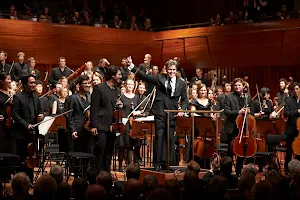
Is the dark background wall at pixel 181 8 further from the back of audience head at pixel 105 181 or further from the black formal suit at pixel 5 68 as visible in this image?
the back of audience head at pixel 105 181

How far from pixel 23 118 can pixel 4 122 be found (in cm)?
30

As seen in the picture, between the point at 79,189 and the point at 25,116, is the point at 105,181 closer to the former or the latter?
the point at 79,189

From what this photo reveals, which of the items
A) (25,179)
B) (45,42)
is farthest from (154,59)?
(25,179)

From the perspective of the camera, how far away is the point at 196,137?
29.5 ft

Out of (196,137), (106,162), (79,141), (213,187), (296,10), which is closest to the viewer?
(213,187)

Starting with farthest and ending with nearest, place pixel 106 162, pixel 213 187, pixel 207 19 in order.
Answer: pixel 207 19 < pixel 106 162 < pixel 213 187

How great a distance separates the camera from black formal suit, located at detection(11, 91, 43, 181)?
7.23 meters

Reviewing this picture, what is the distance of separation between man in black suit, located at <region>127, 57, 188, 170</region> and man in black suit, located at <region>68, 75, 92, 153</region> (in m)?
0.94

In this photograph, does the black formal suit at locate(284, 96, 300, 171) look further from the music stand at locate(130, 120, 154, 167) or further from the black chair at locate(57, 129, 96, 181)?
the black chair at locate(57, 129, 96, 181)

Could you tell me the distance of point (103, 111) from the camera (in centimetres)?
739

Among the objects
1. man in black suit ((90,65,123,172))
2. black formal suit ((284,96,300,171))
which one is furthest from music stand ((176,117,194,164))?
black formal suit ((284,96,300,171))

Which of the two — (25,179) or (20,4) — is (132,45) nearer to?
(20,4)

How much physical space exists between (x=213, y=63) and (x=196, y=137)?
694 centimetres

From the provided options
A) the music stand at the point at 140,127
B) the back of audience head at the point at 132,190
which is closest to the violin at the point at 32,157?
the music stand at the point at 140,127
